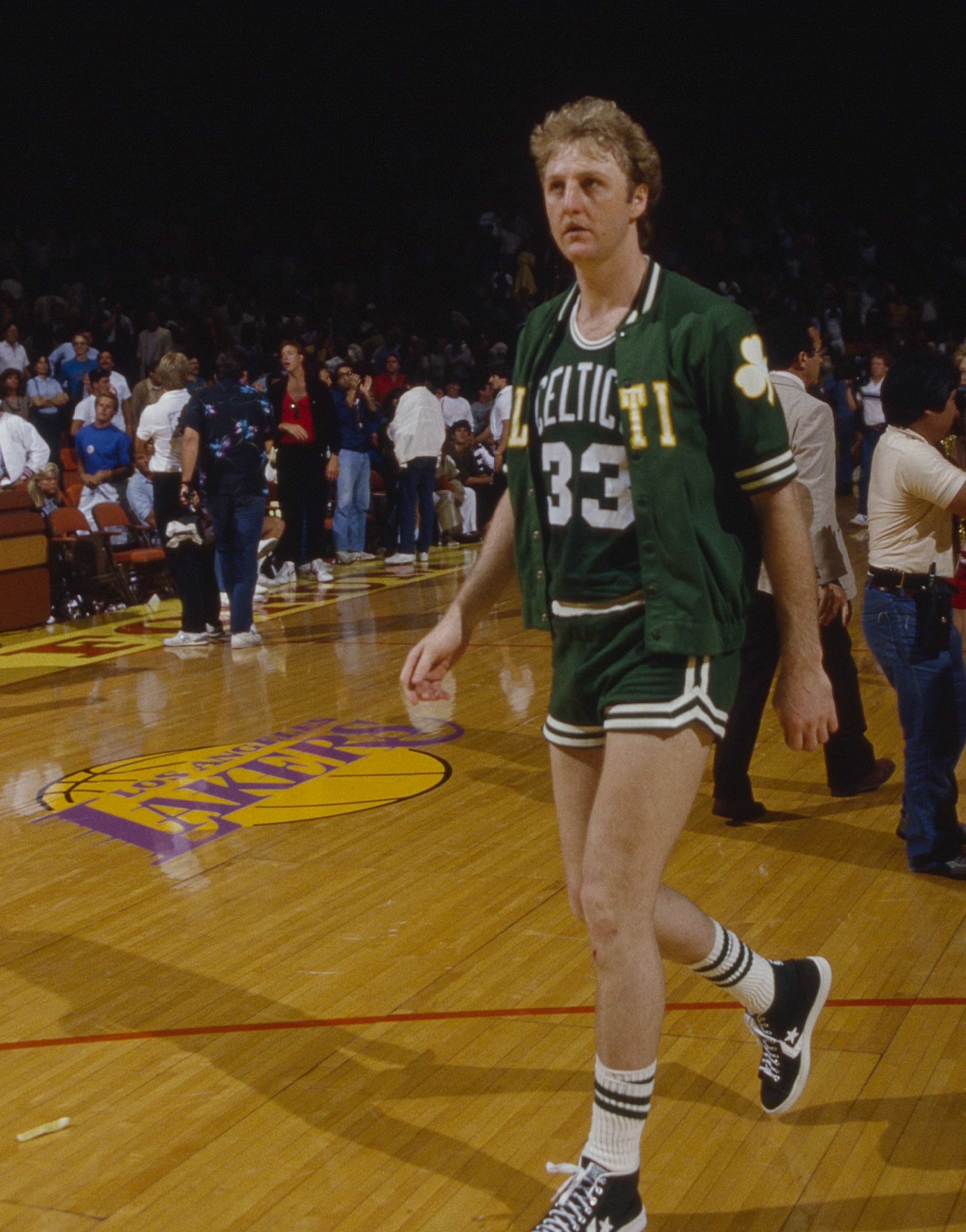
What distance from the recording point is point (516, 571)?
2430 millimetres

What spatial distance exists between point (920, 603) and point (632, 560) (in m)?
1.90

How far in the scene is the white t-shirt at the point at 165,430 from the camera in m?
8.49

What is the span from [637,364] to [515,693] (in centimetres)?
468

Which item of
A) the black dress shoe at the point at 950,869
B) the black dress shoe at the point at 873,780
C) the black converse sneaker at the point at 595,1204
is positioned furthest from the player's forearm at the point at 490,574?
the black dress shoe at the point at 873,780

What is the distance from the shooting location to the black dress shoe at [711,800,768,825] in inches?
181

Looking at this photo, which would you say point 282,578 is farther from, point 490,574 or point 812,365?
point 490,574

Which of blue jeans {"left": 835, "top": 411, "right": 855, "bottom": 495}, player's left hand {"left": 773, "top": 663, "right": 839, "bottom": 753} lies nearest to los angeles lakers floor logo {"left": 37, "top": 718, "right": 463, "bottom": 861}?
player's left hand {"left": 773, "top": 663, "right": 839, "bottom": 753}

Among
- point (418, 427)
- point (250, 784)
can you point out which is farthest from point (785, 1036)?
point (418, 427)

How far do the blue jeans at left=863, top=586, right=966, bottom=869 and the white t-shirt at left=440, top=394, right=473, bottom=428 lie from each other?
1002cm

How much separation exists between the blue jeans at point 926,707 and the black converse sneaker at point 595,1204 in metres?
2.00

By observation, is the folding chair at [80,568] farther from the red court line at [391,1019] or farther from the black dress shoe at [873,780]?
the red court line at [391,1019]

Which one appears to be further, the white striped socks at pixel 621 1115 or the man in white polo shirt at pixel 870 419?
the man in white polo shirt at pixel 870 419

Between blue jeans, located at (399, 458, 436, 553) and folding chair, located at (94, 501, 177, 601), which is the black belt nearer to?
folding chair, located at (94, 501, 177, 601)

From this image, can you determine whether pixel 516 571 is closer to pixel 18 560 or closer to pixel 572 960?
pixel 572 960
